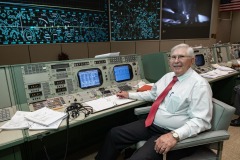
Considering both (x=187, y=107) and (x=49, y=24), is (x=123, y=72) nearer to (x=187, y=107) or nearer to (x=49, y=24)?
(x=187, y=107)

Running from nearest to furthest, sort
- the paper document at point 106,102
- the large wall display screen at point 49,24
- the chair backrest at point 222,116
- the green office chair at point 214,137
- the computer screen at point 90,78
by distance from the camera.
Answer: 1. the green office chair at point 214,137
2. the chair backrest at point 222,116
3. the paper document at point 106,102
4. the computer screen at point 90,78
5. the large wall display screen at point 49,24

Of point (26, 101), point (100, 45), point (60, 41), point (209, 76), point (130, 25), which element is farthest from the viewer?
point (130, 25)

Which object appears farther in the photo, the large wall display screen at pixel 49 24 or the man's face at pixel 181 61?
the large wall display screen at pixel 49 24

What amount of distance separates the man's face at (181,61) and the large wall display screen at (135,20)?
2089mm

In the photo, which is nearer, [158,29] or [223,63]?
[223,63]

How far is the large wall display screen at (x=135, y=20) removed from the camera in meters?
3.40

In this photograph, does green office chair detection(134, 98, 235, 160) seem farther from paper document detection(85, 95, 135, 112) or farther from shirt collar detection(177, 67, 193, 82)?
paper document detection(85, 95, 135, 112)

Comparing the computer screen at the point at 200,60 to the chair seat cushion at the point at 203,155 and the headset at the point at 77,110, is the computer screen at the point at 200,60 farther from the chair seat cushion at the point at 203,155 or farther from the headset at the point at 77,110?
the headset at the point at 77,110

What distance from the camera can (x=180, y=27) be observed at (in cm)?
439

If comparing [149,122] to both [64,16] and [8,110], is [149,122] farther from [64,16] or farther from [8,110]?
[64,16]

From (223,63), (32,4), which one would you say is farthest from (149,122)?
(223,63)

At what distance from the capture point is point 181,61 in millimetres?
1499

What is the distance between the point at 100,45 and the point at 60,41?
717 mm

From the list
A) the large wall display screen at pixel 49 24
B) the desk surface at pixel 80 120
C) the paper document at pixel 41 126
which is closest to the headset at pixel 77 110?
the desk surface at pixel 80 120
